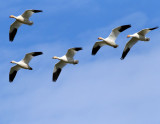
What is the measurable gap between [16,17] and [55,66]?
375 centimetres

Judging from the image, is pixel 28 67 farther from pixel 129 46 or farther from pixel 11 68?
pixel 129 46

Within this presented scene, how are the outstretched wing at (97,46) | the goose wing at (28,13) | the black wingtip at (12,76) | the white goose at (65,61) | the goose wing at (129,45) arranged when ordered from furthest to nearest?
the black wingtip at (12,76) → the outstretched wing at (97,46) → the goose wing at (129,45) → the goose wing at (28,13) → the white goose at (65,61)

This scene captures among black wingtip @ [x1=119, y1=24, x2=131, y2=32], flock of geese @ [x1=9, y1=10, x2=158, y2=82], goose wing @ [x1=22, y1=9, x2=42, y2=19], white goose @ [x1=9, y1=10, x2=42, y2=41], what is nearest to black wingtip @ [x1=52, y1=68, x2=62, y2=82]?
flock of geese @ [x1=9, y1=10, x2=158, y2=82]

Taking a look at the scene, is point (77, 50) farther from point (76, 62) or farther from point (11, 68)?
point (11, 68)

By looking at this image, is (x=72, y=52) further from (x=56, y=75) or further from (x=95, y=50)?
(x=56, y=75)

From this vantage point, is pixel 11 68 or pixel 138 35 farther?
pixel 11 68

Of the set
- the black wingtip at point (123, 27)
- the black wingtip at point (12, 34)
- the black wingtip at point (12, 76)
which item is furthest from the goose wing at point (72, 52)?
the black wingtip at point (12, 76)

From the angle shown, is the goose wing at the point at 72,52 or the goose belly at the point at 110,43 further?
the goose belly at the point at 110,43

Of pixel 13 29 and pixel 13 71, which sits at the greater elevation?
pixel 13 29

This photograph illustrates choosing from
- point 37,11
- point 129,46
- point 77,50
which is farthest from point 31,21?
point 129,46

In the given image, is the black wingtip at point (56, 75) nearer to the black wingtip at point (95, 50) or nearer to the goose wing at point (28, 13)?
the black wingtip at point (95, 50)

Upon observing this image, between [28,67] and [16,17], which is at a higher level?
[16,17]

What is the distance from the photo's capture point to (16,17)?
4353cm

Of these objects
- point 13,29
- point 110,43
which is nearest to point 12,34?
point 13,29
